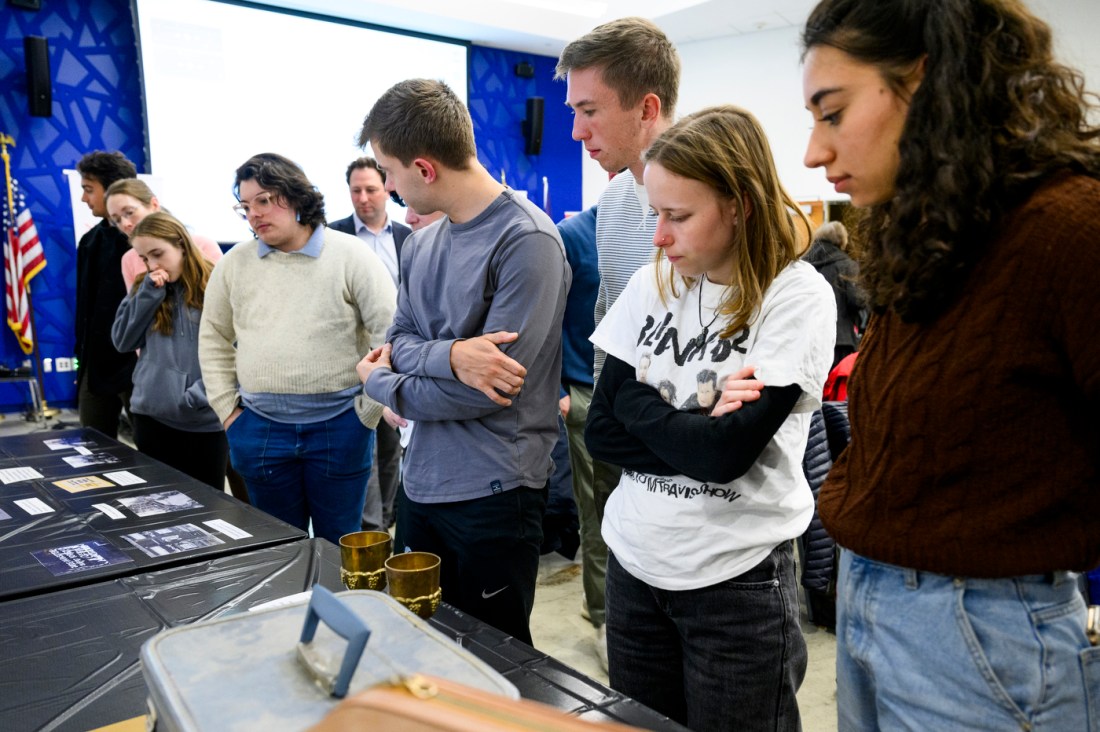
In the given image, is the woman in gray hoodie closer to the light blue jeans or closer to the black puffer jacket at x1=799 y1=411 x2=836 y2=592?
the black puffer jacket at x1=799 y1=411 x2=836 y2=592

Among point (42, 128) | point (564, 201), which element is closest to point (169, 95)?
point (42, 128)

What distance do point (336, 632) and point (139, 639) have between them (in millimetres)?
643

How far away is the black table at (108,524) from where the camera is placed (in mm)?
1423

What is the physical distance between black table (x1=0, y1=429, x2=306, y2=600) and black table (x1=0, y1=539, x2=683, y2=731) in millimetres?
58

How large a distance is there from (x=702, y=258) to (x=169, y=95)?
6.25 metres

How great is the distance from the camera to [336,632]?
68cm

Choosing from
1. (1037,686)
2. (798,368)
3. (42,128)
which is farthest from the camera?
(42,128)

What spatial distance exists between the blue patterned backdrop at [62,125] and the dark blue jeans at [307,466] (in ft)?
16.5

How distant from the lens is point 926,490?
0.80 m

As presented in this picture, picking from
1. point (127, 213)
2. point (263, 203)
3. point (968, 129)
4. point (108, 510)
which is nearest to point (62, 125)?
point (127, 213)

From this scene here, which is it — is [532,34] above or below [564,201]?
above

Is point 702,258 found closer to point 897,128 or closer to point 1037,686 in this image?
point 897,128

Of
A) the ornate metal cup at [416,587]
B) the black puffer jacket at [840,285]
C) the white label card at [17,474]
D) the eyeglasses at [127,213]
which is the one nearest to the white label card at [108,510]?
the white label card at [17,474]

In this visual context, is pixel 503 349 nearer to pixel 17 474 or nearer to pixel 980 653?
pixel 980 653
